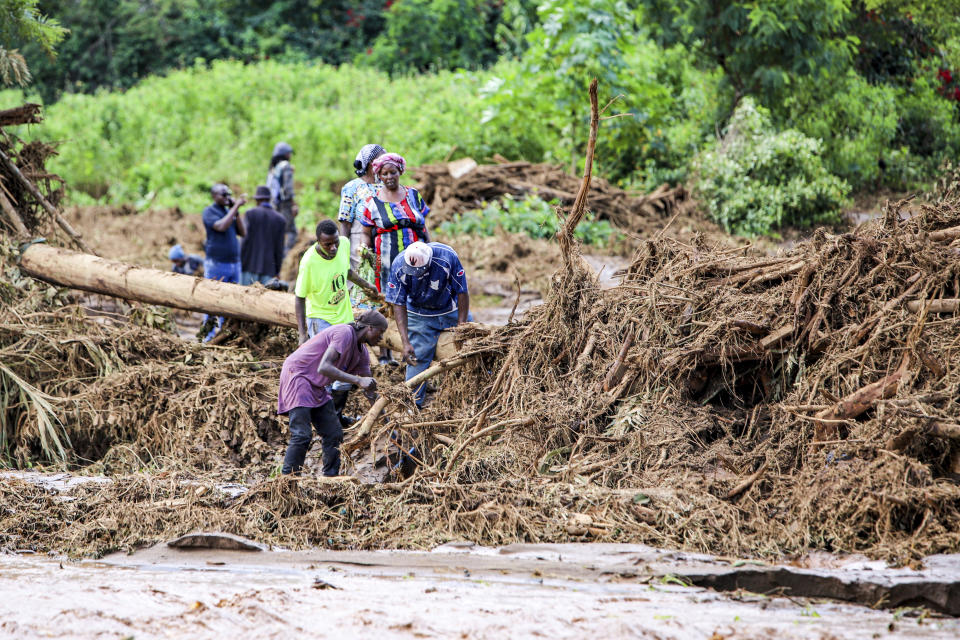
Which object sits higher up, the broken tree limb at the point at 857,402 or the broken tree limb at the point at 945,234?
the broken tree limb at the point at 945,234

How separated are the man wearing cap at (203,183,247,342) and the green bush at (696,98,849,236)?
21.3 ft

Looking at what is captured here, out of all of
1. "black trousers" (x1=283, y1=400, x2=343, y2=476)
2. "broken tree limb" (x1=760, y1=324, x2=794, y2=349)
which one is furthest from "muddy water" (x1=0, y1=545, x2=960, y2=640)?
"broken tree limb" (x1=760, y1=324, x2=794, y2=349)

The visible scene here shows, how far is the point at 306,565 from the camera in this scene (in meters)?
5.19

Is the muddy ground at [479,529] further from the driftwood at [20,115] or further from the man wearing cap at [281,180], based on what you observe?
the man wearing cap at [281,180]

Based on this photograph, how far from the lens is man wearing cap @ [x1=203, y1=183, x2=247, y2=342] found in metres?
9.72

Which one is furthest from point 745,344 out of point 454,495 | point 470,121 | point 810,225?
point 470,121

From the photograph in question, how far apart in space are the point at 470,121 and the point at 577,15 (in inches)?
99.2

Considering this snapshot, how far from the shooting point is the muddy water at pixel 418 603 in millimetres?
4145

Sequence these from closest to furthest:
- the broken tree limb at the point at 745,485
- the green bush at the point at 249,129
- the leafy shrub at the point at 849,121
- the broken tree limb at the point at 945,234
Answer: the broken tree limb at the point at 745,485 → the broken tree limb at the point at 945,234 → the leafy shrub at the point at 849,121 → the green bush at the point at 249,129

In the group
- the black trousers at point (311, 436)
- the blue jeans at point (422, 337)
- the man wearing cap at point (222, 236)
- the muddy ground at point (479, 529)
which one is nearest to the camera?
the muddy ground at point (479, 529)

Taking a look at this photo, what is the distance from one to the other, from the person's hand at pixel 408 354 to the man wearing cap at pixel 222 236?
11.4ft

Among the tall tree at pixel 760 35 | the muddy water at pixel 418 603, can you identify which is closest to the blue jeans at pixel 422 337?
the muddy water at pixel 418 603

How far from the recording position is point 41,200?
9.66 meters

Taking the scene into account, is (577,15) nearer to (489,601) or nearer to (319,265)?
(319,265)
